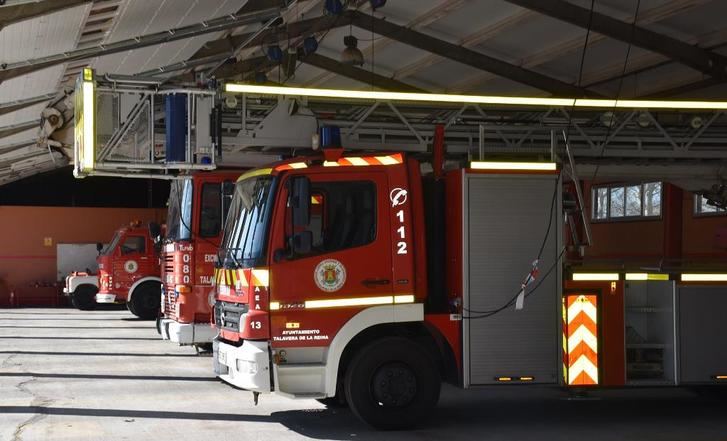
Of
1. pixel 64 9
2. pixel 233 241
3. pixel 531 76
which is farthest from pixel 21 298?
pixel 233 241

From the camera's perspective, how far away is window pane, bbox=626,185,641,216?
21.5 meters

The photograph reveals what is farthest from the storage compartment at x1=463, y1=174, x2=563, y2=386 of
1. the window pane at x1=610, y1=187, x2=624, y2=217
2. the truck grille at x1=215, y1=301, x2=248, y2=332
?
the window pane at x1=610, y1=187, x2=624, y2=217

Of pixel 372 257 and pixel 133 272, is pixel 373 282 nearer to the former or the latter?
pixel 372 257

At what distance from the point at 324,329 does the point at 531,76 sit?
14.5 m

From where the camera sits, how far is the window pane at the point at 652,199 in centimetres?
2059

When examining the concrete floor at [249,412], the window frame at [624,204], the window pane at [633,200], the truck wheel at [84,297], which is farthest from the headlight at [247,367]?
the truck wheel at [84,297]

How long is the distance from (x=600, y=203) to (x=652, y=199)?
235 centimetres

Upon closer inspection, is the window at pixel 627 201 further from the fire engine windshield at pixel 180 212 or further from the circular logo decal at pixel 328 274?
the circular logo decal at pixel 328 274

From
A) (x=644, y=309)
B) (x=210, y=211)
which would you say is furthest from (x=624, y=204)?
(x=644, y=309)

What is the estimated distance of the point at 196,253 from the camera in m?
14.6

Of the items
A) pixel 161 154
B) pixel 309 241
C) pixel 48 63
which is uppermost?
pixel 48 63

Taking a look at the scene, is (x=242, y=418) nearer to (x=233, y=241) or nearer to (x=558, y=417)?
(x=233, y=241)

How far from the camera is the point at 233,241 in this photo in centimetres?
933

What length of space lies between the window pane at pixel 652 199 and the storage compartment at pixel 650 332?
448 inches
